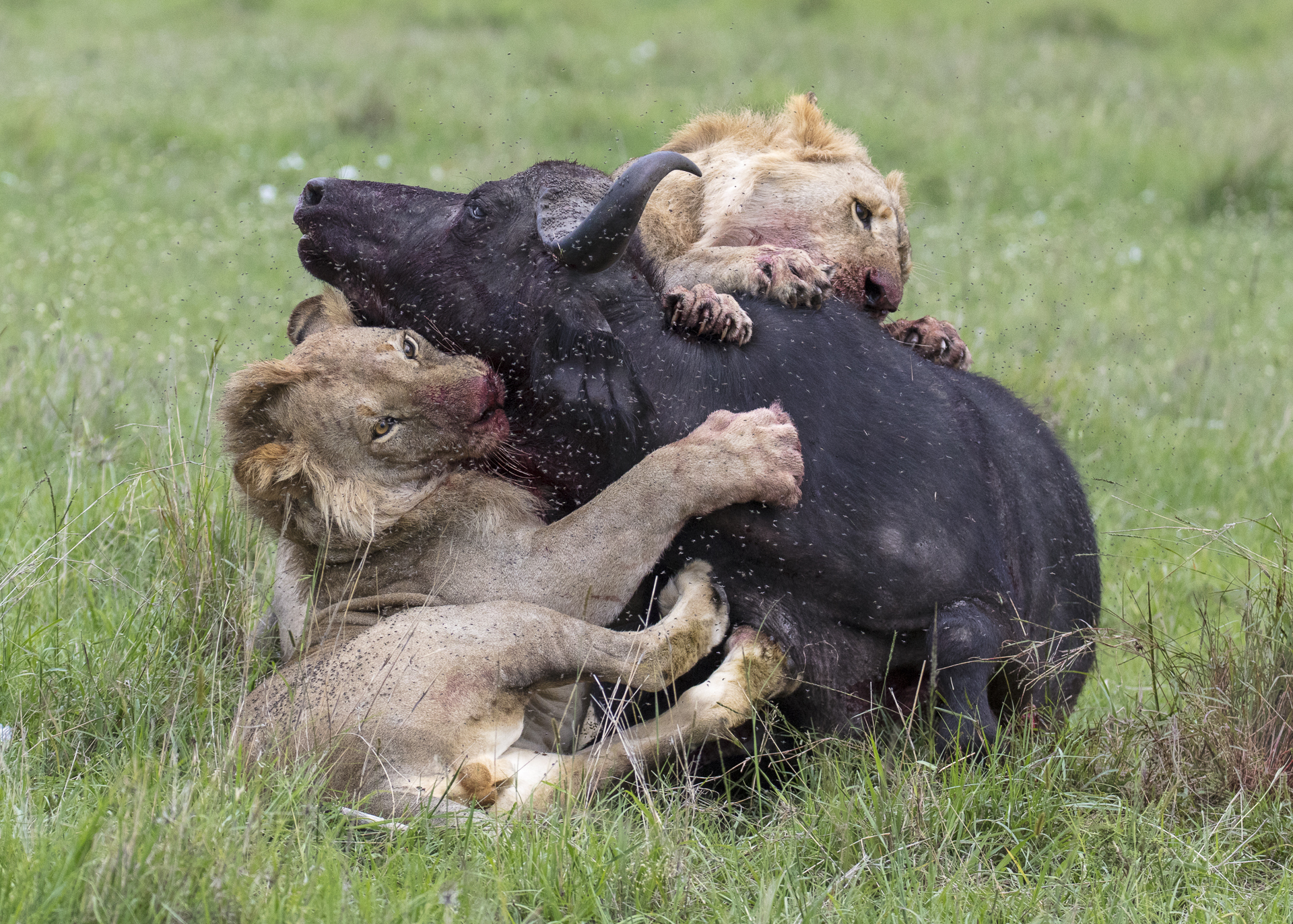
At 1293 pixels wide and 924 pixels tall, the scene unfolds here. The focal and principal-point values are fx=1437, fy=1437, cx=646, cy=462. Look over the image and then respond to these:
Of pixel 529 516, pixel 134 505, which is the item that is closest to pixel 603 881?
pixel 529 516

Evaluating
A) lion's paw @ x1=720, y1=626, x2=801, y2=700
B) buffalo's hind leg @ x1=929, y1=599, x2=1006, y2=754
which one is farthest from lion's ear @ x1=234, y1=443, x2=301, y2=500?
buffalo's hind leg @ x1=929, y1=599, x2=1006, y2=754

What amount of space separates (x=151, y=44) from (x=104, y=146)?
5587 mm

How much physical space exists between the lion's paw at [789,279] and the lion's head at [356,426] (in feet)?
2.30

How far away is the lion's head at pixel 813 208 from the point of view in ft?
12.7

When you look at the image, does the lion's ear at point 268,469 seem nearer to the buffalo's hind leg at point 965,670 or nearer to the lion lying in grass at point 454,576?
the lion lying in grass at point 454,576

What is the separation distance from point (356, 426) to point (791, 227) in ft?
4.23

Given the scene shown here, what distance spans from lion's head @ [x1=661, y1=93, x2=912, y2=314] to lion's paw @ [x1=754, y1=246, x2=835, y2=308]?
0.20 metres

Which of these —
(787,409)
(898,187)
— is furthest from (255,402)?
(898,187)

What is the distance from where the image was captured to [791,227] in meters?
3.86

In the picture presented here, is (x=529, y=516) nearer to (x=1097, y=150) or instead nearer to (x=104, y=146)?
(x=104, y=146)

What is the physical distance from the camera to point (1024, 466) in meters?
3.68

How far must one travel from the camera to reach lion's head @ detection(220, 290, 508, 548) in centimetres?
341

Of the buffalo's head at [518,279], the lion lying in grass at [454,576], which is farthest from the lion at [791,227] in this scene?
the lion lying in grass at [454,576]

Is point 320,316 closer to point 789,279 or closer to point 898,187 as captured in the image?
point 789,279
